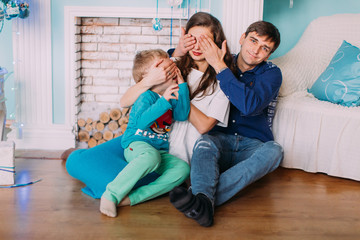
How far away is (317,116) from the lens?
2352mm

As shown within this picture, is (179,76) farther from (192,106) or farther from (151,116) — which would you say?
(151,116)

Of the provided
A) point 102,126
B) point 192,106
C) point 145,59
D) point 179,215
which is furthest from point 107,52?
point 179,215

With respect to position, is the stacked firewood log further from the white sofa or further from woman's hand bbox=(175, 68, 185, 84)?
the white sofa

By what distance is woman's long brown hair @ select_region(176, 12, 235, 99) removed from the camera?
2047 mm

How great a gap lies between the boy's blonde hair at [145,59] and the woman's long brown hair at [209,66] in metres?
0.15

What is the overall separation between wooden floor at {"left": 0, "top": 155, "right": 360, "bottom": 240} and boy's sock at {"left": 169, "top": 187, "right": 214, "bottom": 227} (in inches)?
2.2

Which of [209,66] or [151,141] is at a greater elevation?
[209,66]

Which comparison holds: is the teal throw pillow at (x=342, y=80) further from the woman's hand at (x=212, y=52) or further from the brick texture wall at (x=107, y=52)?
the brick texture wall at (x=107, y=52)

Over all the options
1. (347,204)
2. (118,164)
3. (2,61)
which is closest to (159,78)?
(118,164)

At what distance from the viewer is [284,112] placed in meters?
2.46

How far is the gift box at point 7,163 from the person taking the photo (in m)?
2.03

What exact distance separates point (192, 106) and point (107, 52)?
108 cm

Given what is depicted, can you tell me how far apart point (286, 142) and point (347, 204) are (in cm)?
56

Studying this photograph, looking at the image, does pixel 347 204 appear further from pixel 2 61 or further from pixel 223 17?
pixel 2 61
